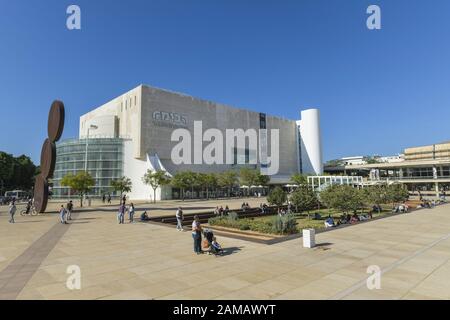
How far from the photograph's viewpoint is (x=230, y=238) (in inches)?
558

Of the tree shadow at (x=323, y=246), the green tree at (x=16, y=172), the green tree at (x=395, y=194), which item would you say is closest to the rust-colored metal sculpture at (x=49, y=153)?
the tree shadow at (x=323, y=246)

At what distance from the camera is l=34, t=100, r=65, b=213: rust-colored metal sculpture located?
90.4ft

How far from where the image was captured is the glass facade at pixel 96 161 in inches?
2429

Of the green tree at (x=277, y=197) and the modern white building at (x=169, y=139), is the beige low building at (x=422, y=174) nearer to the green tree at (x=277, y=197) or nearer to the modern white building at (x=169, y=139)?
the modern white building at (x=169, y=139)

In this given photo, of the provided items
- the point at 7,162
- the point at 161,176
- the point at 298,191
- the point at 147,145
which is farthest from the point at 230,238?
the point at 7,162

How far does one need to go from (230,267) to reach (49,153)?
84.9ft

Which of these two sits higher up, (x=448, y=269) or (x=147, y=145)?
(x=147, y=145)

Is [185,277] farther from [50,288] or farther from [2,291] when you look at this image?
[2,291]

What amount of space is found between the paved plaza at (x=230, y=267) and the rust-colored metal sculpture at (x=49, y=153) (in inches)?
581

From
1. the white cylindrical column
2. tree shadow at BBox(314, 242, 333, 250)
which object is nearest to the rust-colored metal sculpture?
tree shadow at BBox(314, 242, 333, 250)

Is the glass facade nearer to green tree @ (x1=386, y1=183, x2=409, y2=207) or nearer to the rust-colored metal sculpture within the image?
the rust-colored metal sculpture
